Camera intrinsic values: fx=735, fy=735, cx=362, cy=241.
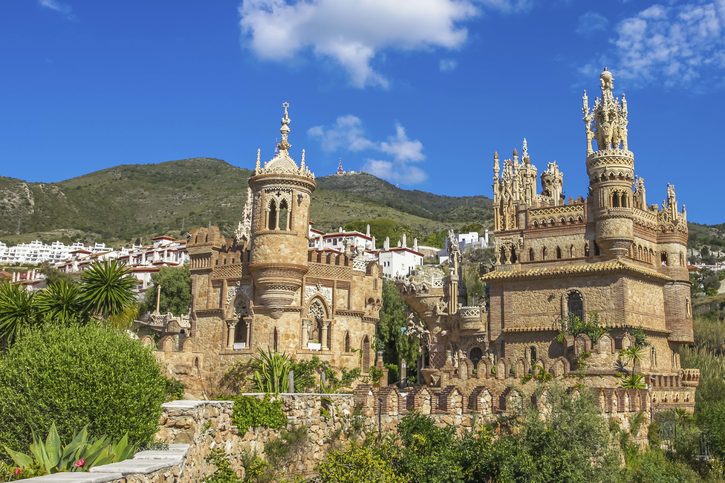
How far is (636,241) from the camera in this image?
34.8 metres

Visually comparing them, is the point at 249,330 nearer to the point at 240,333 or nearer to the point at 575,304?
the point at 240,333

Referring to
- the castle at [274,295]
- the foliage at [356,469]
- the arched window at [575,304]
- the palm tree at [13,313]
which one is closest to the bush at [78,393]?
the foliage at [356,469]

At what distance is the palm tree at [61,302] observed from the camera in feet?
84.6

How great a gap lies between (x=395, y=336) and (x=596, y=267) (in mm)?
22193

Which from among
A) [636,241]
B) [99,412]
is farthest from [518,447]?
[636,241]

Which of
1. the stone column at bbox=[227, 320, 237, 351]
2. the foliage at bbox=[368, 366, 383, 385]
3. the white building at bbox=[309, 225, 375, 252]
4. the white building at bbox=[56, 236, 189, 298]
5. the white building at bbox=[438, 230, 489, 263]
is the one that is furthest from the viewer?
the white building at bbox=[438, 230, 489, 263]

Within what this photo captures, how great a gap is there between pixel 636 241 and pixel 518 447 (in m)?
18.8

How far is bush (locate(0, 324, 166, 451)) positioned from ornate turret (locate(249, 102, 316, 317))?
57.2ft

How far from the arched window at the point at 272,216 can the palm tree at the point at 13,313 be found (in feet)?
33.9

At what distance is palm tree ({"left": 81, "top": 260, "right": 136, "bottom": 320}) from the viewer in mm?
26297

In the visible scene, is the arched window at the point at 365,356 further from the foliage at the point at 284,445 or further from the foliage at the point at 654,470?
the foliage at the point at 284,445

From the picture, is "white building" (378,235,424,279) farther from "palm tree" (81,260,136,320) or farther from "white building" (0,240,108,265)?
"palm tree" (81,260,136,320)

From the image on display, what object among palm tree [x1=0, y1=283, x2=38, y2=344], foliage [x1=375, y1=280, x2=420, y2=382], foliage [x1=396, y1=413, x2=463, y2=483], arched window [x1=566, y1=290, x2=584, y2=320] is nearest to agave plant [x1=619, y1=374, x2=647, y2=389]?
arched window [x1=566, y1=290, x2=584, y2=320]

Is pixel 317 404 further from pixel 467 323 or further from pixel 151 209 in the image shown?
pixel 151 209
